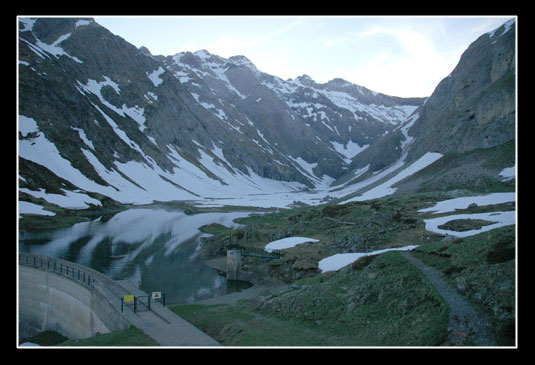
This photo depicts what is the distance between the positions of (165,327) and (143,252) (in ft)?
119

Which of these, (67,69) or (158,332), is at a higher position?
(67,69)

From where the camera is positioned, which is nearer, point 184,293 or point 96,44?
point 184,293

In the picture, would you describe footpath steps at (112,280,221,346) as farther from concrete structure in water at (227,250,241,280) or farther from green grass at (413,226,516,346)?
concrete structure in water at (227,250,241,280)

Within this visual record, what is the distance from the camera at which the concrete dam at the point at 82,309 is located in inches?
850

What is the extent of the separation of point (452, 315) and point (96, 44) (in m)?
221

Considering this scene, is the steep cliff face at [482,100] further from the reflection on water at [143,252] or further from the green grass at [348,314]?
the green grass at [348,314]

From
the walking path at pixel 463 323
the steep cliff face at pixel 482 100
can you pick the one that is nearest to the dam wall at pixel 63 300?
the walking path at pixel 463 323

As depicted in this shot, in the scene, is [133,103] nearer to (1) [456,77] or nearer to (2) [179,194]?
(2) [179,194]

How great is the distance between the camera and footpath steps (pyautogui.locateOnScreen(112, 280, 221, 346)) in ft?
65.4

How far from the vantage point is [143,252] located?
183 ft

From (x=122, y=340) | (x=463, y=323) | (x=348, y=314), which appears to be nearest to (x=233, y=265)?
(x=348, y=314)
